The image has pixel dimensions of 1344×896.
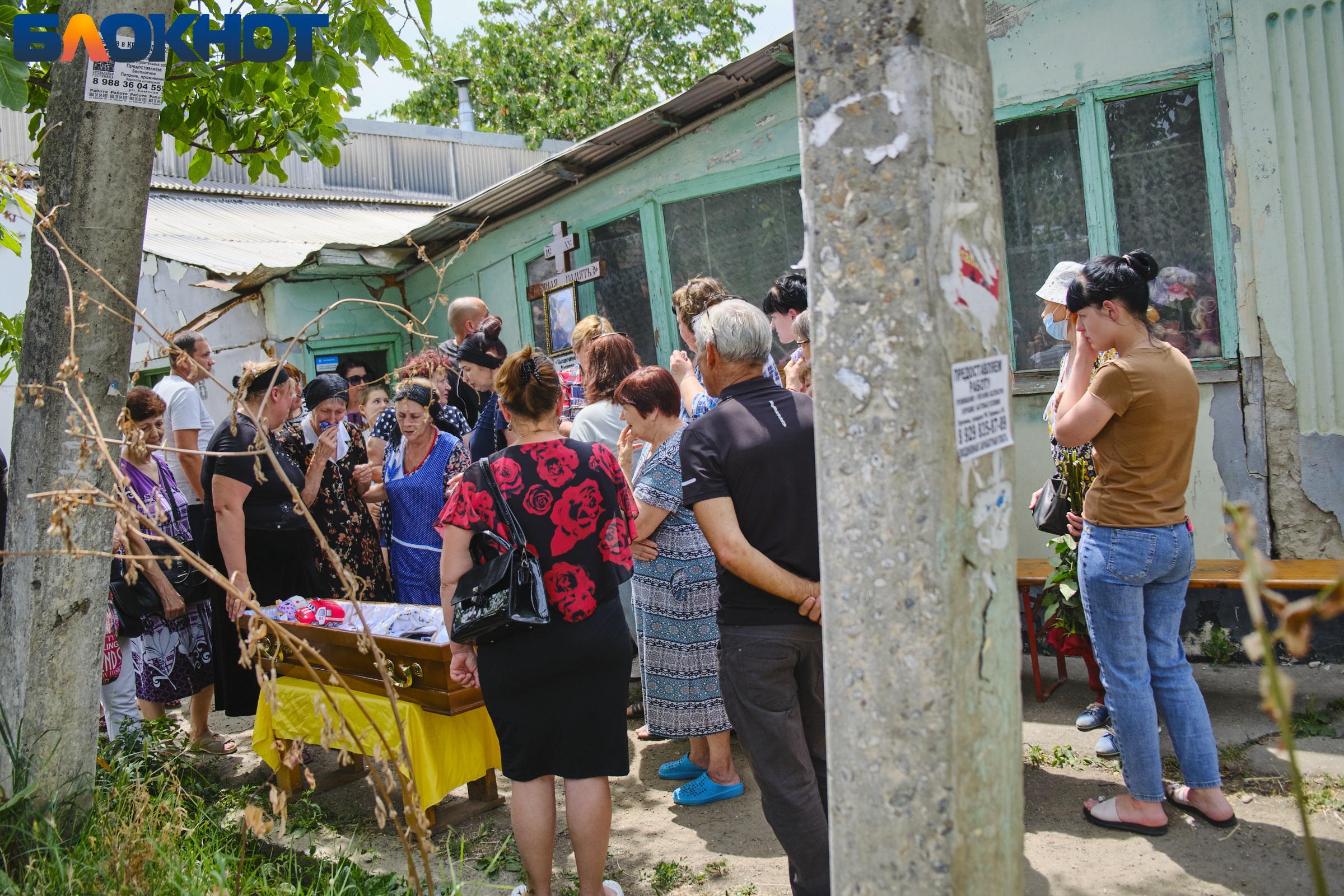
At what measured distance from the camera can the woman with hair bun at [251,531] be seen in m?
4.21

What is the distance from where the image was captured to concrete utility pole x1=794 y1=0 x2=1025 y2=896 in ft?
4.55

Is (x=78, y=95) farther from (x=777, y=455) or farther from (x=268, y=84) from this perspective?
(x=777, y=455)

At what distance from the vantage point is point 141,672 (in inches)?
178

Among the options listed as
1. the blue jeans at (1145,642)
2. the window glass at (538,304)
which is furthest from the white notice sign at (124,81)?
the window glass at (538,304)

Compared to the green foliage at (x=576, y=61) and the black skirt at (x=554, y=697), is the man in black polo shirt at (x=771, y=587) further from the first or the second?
the green foliage at (x=576, y=61)

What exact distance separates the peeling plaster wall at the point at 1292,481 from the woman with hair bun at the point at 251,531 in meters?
4.73

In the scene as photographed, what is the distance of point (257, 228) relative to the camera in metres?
10.8

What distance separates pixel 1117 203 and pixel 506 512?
3893 millimetres

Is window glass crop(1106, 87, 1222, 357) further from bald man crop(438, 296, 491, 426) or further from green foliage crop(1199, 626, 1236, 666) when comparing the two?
bald man crop(438, 296, 491, 426)

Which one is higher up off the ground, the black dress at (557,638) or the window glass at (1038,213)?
the window glass at (1038,213)

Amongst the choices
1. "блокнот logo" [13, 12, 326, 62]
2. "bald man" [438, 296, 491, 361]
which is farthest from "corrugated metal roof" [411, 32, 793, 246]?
"блокнот logo" [13, 12, 326, 62]

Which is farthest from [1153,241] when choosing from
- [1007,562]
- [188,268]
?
[188,268]

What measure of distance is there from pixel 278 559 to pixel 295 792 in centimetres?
111

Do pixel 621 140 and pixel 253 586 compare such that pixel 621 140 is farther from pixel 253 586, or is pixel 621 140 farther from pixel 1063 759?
pixel 1063 759
